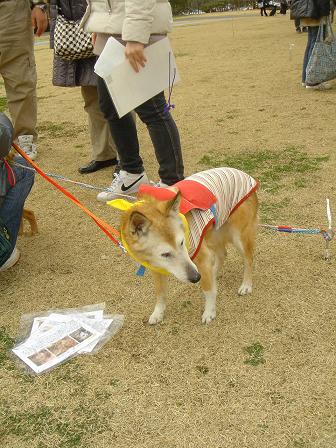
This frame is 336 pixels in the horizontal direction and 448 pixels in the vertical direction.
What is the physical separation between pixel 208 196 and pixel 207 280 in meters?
0.43

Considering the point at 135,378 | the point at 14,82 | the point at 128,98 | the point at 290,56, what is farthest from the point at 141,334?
the point at 290,56

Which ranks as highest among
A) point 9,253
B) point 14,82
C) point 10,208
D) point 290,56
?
point 14,82

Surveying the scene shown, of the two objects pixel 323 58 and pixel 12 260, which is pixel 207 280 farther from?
pixel 323 58

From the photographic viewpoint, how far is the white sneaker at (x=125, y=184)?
4.02 m

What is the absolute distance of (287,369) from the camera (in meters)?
2.27

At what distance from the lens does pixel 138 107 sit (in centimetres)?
350

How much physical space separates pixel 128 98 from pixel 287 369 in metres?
1.99

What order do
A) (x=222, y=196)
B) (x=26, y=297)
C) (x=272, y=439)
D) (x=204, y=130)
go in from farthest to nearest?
(x=204, y=130)
(x=26, y=297)
(x=222, y=196)
(x=272, y=439)

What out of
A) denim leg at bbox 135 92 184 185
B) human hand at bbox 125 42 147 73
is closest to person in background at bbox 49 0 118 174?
denim leg at bbox 135 92 184 185

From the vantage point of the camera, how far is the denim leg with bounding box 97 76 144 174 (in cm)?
370

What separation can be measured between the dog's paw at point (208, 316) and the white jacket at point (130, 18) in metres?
1.70

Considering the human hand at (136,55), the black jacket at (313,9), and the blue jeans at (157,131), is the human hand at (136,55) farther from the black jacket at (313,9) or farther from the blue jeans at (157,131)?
the black jacket at (313,9)

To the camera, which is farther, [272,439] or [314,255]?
[314,255]

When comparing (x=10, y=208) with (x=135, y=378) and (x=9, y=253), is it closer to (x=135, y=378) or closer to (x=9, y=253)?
(x=9, y=253)
